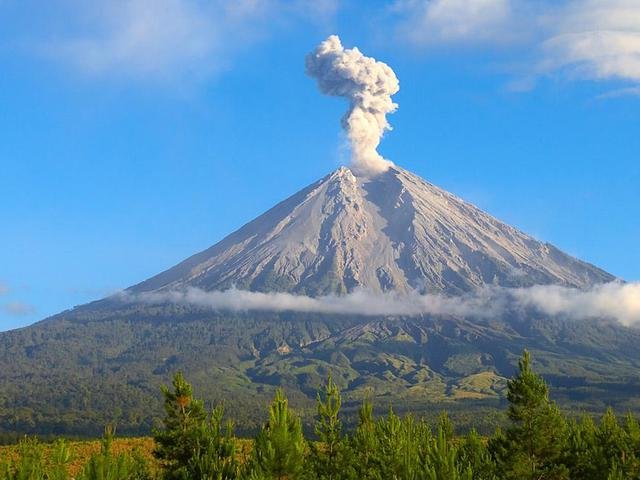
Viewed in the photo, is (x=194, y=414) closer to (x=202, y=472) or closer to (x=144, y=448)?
(x=202, y=472)

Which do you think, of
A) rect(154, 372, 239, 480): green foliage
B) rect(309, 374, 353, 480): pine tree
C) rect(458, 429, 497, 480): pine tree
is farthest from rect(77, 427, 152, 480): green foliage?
rect(458, 429, 497, 480): pine tree

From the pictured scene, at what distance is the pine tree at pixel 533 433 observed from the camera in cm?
4241

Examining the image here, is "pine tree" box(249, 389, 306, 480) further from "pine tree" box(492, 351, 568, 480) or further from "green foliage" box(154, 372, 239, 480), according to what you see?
"pine tree" box(492, 351, 568, 480)

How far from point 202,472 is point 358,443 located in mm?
7465

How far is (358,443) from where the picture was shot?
3378 cm

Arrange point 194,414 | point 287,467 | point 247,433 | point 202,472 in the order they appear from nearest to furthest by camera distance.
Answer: point 287,467
point 202,472
point 194,414
point 247,433

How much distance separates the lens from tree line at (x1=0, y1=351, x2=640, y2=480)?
76.5 feet

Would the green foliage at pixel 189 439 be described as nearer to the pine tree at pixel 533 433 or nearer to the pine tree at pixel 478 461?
the pine tree at pixel 478 461

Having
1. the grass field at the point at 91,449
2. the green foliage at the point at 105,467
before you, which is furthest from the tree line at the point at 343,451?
the grass field at the point at 91,449

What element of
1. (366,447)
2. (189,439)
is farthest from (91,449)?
(366,447)

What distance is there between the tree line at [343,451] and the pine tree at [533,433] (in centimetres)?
6

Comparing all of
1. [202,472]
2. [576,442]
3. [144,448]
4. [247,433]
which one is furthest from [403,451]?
[247,433]

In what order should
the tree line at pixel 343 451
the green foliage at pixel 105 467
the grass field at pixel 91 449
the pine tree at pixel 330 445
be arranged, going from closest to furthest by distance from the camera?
1. the green foliage at pixel 105 467
2. the tree line at pixel 343 451
3. the pine tree at pixel 330 445
4. the grass field at pixel 91 449

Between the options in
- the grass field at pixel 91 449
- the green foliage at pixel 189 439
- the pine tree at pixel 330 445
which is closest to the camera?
the green foliage at pixel 189 439
